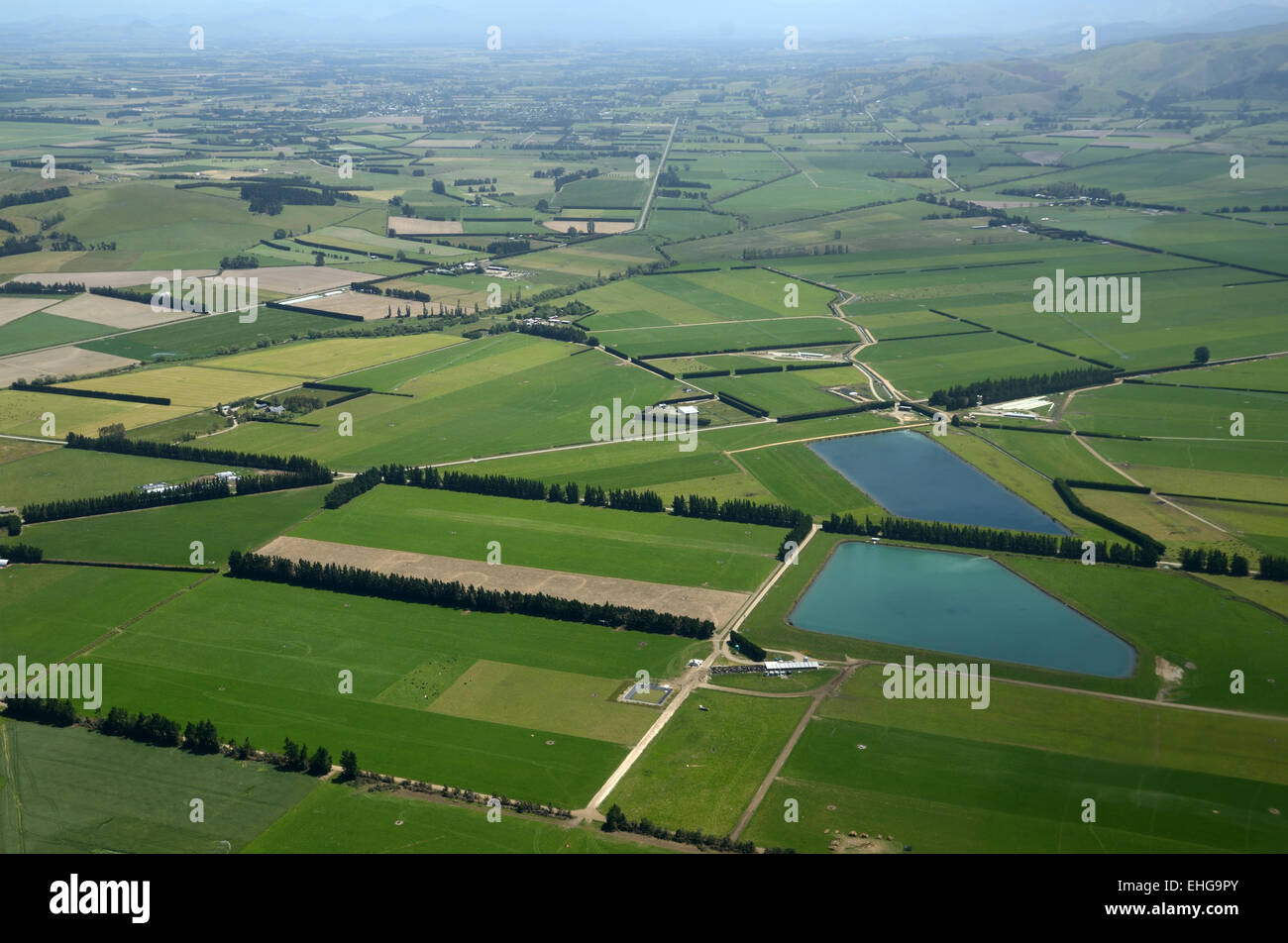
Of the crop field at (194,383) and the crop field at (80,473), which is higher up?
the crop field at (194,383)

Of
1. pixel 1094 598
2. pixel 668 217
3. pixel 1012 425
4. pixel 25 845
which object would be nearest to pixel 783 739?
pixel 1094 598

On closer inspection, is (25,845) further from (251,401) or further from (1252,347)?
(1252,347)

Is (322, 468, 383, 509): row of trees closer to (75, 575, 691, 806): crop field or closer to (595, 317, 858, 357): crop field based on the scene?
(75, 575, 691, 806): crop field

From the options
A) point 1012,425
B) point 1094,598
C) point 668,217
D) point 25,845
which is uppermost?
point 668,217

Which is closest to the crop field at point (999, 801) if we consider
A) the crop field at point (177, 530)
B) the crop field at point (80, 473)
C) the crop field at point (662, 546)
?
the crop field at point (662, 546)

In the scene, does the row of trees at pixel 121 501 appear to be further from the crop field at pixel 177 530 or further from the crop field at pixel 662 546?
the crop field at pixel 662 546

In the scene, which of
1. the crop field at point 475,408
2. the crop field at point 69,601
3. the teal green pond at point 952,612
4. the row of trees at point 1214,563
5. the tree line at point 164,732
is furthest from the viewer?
the crop field at point 475,408
